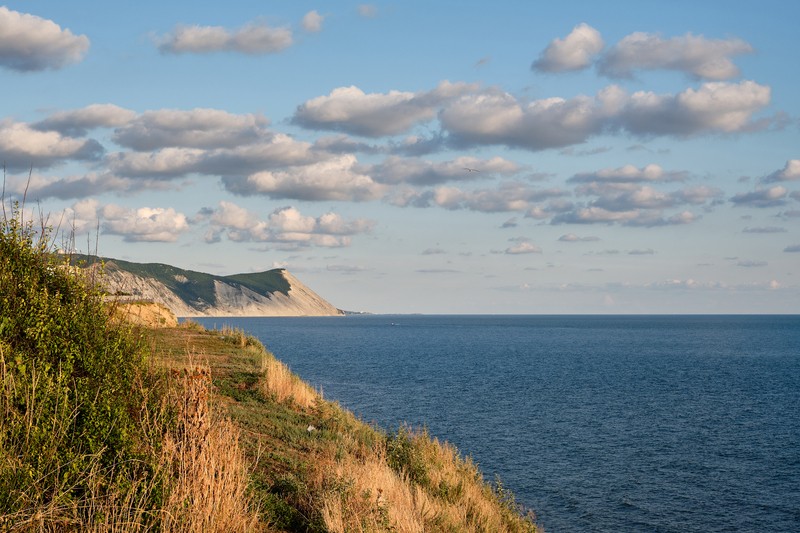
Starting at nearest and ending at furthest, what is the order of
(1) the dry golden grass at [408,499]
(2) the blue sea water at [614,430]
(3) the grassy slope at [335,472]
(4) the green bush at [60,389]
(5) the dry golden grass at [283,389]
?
(4) the green bush at [60,389], (1) the dry golden grass at [408,499], (3) the grassy slope at [335,472], (5) the dry golden grass at [283,389], (2) the blue sea water at [614,430]

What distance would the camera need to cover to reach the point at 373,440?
18.6 metres

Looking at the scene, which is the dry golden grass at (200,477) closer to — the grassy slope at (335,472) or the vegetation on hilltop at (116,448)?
the vegetation on hilltop at (116,448)

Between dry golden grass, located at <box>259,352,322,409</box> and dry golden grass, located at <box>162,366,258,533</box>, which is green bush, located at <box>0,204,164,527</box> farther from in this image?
dry golden grass, located at <box>259,352,322,409</box>

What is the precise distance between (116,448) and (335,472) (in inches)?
172

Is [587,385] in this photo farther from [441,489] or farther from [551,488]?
[441,489]

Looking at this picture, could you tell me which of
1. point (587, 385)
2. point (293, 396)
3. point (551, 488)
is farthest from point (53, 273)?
point (587, 385)

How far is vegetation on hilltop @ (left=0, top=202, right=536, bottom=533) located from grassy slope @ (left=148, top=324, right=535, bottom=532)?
0.05 metres

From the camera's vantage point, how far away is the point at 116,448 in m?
8.59

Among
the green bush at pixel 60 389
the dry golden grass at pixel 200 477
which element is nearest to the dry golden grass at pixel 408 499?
the dry golden grass at pixel 200 477

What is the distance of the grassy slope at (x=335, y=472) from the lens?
33.8 ft

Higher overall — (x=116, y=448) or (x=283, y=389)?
(x=116, y=448)

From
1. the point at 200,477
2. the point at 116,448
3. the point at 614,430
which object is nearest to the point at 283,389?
the point at 116,448

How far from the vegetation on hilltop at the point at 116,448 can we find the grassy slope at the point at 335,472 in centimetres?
5

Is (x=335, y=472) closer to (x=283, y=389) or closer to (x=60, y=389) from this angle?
(x=60, y=389)
